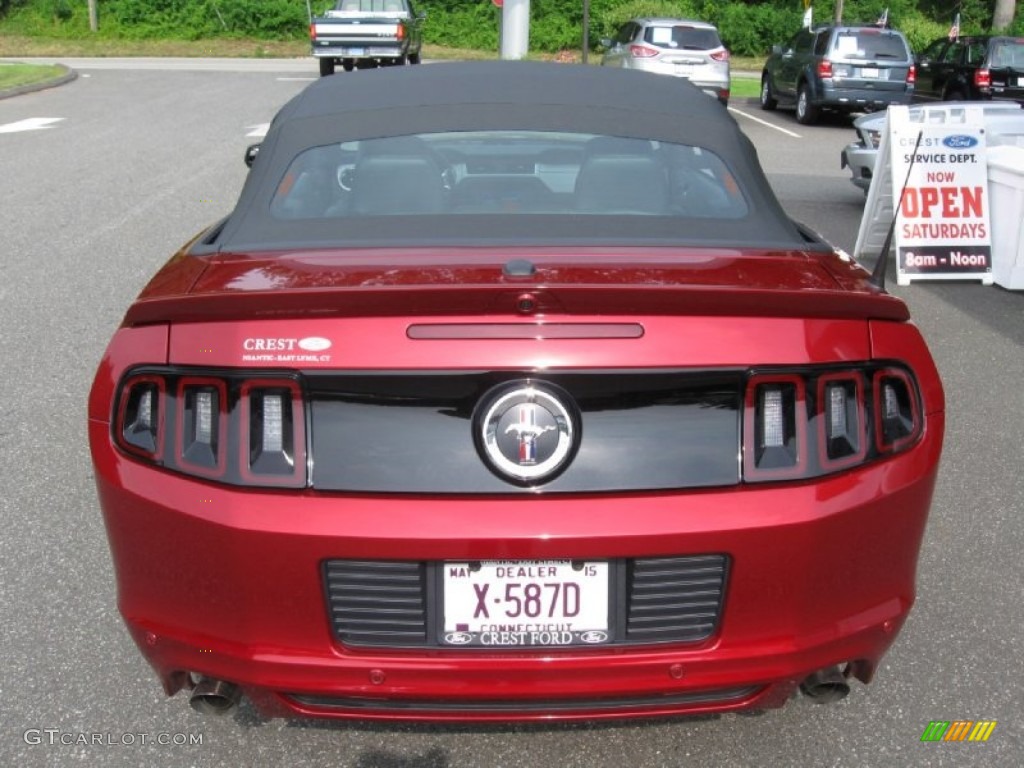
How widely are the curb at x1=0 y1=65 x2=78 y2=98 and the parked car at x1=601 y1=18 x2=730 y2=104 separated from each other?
36.1 ft

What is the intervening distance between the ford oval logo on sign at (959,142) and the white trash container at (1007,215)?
238 mm

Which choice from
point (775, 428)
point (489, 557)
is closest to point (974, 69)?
point (775, 428)

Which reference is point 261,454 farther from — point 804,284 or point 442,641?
point 804,284

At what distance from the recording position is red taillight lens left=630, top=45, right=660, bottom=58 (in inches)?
814

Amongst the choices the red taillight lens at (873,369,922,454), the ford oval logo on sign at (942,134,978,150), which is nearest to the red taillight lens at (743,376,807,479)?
the red taillight lens at (873,369,922,454)

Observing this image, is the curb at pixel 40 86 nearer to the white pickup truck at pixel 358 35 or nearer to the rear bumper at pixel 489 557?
the white pickup truck at pixel 358 35

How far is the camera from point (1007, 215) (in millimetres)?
8531

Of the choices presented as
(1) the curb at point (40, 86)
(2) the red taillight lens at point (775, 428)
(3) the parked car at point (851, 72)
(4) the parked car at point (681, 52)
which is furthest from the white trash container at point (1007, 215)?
(1) the curb at point (40, 86)

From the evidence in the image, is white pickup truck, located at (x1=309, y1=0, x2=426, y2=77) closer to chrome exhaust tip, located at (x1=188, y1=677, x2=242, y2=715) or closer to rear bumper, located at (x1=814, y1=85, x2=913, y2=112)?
rear bumper, located at (x1=814, y1=85, x2=913, y2=112)

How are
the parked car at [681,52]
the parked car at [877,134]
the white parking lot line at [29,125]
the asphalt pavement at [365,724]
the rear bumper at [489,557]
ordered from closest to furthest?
1. the rear bumper at [489,557]
2. the asphalt pavement at [365,724]
3. the parked car at [877,134]
4. the white parking lot line at [29,125]
5. the parked car at [681,52]

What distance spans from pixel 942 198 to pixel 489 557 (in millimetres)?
7274

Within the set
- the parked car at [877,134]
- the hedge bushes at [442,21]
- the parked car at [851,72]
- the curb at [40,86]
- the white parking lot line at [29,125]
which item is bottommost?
the hedge bushes at [442,21]

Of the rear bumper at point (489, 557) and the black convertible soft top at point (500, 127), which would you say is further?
the black convertible soft top at point (500, 127)

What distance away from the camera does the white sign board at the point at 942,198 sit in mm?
8508
